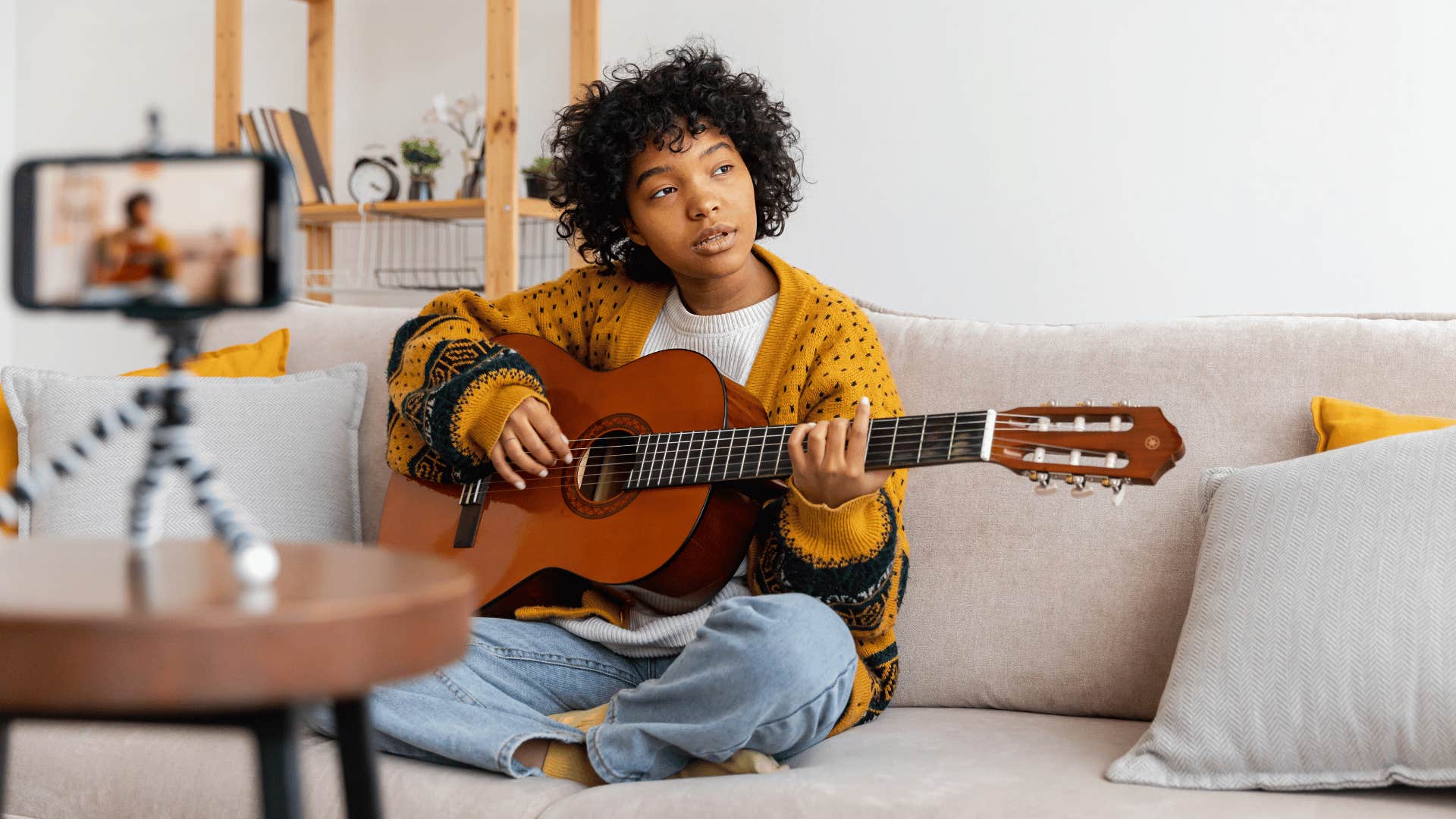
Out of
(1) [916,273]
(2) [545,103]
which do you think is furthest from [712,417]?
(2) [545,103]

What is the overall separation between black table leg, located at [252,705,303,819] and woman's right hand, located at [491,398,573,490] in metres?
0.85

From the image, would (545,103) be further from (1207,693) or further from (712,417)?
(1207,693)

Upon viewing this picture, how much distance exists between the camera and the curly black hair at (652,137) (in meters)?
1.50

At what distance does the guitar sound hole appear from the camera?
1.35 metres

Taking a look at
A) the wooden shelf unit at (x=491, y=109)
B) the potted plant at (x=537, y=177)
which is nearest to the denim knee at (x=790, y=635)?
the wooden shelf unit at (x=491, y=109)

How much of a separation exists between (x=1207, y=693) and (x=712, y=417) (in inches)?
21.9

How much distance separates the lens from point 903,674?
1451 mm

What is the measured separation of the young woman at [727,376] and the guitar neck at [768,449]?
35mm

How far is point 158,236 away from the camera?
577 mm

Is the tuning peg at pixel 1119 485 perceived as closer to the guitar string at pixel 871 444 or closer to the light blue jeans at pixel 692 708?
the guitar string at pixel 871 444

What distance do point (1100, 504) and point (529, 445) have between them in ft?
2.14

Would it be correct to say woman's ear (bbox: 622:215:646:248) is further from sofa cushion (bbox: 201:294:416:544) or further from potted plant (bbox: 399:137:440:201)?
potted plant (bbox: 399:137:440:201)

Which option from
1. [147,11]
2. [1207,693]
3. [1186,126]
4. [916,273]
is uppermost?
[147,11]

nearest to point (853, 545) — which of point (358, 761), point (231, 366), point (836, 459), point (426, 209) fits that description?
point (836, 459)
